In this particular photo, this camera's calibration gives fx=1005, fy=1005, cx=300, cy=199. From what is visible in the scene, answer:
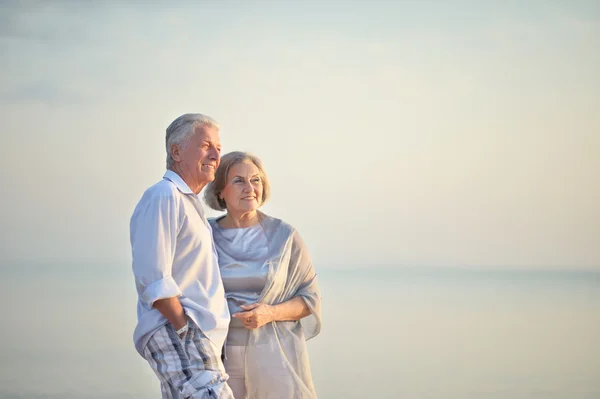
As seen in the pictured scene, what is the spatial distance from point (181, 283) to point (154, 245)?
0.16m

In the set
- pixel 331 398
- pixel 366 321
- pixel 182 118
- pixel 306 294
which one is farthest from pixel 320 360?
pixel 182 118

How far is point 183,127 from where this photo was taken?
9.84ft

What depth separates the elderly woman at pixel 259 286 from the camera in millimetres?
3377

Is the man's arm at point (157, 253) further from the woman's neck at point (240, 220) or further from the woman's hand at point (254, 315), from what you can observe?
the woman's neck at point (240, 220)

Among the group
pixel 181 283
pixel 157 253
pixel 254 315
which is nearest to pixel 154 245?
pixel 157 253

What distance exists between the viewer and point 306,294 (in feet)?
11.5

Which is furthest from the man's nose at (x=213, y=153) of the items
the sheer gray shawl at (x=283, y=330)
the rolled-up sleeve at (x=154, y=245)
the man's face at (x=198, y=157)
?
the sheer gray shawl at (x=283, y=330)

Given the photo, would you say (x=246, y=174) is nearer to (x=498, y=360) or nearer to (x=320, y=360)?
(x=320, y=360)

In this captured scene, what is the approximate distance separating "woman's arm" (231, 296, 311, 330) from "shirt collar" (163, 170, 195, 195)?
1.73 ft

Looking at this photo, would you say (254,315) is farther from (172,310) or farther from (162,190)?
(162,190)

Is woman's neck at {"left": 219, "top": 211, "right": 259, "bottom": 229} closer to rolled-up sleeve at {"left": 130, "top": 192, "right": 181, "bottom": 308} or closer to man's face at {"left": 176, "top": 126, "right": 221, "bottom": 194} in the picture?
man's face at {"left": 176, "top": 126, "right": 221, "bottom": 194}

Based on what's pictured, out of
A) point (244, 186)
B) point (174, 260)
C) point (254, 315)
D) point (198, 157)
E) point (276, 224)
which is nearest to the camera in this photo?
point (174, 260)

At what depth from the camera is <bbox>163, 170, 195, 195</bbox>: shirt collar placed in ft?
9.64

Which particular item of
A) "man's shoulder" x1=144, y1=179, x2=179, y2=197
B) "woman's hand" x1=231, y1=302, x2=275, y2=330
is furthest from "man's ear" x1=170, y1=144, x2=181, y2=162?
"woman's hand" x1=231, y1=302, x2=275, y2=330
